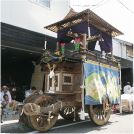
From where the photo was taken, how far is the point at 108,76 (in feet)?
24.4

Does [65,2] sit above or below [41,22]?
above

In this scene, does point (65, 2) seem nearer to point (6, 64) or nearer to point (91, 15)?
point (91, 15)

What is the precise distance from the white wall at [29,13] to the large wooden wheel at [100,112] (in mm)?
6357

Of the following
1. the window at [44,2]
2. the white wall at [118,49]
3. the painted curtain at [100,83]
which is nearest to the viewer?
the painted curtain at [100,83]

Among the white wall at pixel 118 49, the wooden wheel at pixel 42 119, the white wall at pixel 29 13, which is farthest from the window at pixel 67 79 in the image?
the white wall at pixel 118 49

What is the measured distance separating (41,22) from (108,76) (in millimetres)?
5955

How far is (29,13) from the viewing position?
9.73m

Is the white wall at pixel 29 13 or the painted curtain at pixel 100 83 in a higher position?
the white wall at pixel 29 13

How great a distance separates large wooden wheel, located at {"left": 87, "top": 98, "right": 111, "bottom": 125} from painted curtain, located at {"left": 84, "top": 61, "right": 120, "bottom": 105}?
1.06 feet

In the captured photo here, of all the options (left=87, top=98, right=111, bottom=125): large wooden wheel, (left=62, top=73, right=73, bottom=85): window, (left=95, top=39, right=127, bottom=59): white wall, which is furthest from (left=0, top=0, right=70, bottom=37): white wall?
(left=95, top=39, right=127, bottom=59): white wall

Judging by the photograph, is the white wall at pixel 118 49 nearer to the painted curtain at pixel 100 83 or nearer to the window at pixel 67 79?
the painted curtain at pixel 100 83

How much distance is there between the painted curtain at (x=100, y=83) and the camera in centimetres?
612

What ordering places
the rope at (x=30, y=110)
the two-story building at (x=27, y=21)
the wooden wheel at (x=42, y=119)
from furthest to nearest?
1. the two-story building at (x=27, y=21)
2. the wooden wheel at (x=42, y=119)
3. the rope at (x=30, y=110)

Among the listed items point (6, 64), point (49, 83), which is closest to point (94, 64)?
point (49, 83)
